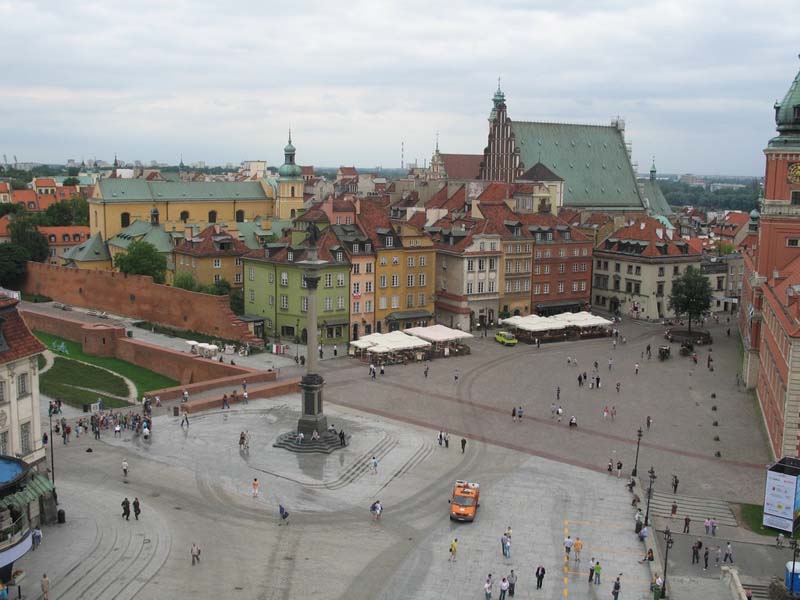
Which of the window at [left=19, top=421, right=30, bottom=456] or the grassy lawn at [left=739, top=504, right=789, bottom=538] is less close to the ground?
the window at [left=19, top=421, right=30, bottom=456]

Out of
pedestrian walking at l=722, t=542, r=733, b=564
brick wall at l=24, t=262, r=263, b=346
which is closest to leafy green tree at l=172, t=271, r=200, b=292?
brick wall at l=24, t=262, r=263, b=346

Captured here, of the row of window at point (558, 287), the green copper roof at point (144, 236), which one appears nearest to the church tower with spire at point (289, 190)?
the green copper roof at point (144, 236)

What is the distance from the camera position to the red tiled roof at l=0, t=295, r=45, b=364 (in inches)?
1294

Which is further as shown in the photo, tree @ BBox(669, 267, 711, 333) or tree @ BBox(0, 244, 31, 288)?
tree @ BBox(0, 244, 31, 288)

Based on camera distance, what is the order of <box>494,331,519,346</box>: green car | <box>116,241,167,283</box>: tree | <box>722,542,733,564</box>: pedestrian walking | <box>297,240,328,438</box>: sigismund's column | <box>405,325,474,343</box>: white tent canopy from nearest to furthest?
<box>722,542,733,564</box>: pedestrian walking
<box>297,240,328,438</box>: sigismund's column
<box>405,325,474,343</box>: white tent canopy
<box>494,331,519,346</box>: green car
<box>116,241,167,283</box>: tree

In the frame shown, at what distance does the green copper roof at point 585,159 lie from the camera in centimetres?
10662

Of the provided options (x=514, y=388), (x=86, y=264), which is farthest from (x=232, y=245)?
(x=514, y=388)

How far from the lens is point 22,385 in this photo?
33.6 metres

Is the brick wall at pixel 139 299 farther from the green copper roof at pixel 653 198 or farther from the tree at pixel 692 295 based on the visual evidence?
the green copper roof at pixel 653 198

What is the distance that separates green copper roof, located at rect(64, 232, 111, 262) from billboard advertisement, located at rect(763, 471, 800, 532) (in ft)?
239

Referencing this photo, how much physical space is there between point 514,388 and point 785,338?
1836 cm

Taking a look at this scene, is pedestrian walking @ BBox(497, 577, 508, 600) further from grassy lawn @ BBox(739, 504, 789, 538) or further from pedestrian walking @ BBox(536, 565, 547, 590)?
grassy lawn @ BBox(739, 504, 789, 538)

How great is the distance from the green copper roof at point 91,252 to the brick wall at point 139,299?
3.74 meters

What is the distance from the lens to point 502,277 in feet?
254
